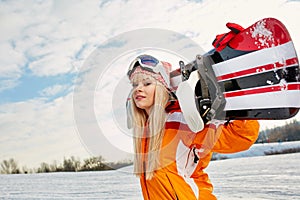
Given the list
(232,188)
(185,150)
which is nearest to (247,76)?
(185,150)

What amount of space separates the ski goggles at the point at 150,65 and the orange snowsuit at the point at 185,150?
5.9 inches

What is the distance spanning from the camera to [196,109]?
1.44m

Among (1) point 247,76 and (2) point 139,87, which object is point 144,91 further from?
(1) point 247,76

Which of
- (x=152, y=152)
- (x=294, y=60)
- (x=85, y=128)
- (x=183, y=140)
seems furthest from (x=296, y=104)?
(x=85, y=128)

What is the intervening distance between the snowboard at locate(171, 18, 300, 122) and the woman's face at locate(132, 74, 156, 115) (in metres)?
0.21

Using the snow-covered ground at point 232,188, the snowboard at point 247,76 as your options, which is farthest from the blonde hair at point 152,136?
the snow-covered ground at point 232,188

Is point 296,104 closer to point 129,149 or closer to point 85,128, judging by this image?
point 129,149

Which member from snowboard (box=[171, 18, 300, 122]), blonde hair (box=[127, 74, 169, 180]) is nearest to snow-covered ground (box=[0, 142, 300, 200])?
blonde hair (box=[127, 74, 169, 180])

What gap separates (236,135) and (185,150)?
226 millimetres

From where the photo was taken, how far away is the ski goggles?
5.58ft

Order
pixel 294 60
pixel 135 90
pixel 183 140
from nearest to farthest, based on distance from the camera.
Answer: pixel 294 60
pixel 183 140
pixel 135 90

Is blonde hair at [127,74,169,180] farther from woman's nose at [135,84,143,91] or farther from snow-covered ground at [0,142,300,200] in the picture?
snow-covered ground at [0,142,300,200]

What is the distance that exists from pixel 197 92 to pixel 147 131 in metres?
0.39

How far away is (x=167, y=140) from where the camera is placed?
1674 mm
